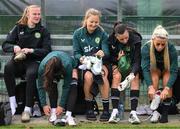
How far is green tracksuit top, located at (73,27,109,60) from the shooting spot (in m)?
7.60

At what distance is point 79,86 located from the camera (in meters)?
7.59

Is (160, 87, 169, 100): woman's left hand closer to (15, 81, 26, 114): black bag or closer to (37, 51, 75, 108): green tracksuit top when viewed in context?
(37, 51, 75, 108): green tracksuit top

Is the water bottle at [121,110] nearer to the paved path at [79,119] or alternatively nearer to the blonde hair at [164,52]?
the paved path at [79,119]

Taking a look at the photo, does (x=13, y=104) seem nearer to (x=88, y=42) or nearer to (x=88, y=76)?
(x=88, y=76)

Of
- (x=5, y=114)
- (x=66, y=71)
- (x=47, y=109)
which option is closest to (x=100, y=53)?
(x=66, y=71)

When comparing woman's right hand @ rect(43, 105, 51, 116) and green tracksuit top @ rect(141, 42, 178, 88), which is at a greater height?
green tracksuit top @ rect(141, 42, 178, 88)

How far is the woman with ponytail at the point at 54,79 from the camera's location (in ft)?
23.5

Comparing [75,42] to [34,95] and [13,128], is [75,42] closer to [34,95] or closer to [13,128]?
[34,95]

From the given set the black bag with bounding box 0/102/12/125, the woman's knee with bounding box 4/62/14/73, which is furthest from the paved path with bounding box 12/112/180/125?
the woman's knee with bounding box 4/62/14/73

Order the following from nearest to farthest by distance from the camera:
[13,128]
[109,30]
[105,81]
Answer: [13,128]
[105,81]
[109,30]

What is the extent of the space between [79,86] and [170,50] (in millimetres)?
1345

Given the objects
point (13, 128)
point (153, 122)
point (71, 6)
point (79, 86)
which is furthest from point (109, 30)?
point (13, 128)

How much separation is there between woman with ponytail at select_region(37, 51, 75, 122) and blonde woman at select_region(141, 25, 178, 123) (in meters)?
1.03

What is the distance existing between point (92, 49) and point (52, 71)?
750 mm
